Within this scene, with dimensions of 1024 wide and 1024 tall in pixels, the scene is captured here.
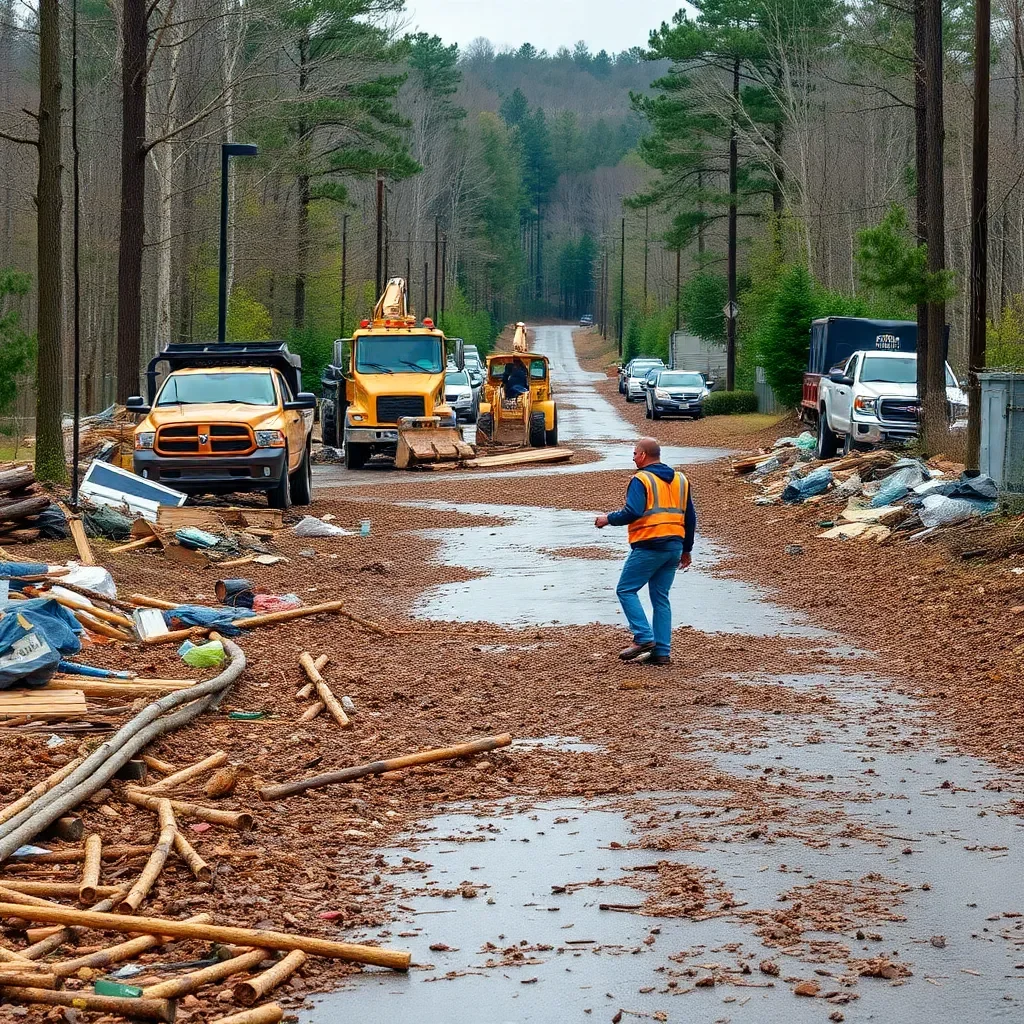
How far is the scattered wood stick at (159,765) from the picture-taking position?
8273 millimetres

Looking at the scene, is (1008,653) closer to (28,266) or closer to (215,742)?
(215,742)

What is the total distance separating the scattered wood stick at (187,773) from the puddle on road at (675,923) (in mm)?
1308

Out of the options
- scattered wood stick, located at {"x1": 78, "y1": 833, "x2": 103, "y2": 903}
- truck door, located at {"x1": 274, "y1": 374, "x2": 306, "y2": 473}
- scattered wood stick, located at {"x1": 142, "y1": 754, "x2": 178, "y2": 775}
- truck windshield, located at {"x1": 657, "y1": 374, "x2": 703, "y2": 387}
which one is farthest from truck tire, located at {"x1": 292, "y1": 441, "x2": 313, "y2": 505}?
truck windshield, located at {"x1": 657, "y1": 374, "x2": 703, "y2": 387}

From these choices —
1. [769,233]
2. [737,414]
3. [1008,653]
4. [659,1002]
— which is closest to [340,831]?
[659,1002]

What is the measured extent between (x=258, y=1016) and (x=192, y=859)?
172cm

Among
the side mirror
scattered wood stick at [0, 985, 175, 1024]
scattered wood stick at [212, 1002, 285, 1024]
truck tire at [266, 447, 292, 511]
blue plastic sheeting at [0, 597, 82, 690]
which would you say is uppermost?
the side mirror

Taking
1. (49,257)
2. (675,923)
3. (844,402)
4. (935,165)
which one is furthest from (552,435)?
(675,923)

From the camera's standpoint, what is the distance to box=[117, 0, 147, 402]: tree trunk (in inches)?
1082

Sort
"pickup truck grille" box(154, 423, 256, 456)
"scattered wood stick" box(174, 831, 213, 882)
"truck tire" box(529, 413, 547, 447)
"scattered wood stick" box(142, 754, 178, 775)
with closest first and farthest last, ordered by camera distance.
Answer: "scattered wood stick" box(174, 831, 213, 882), "scattered wood stick" box(142, 754, 178, 775), "pickup truck grille" box(154, 423, 256, 456), "truck tire" box(529, 413, 547, 447)

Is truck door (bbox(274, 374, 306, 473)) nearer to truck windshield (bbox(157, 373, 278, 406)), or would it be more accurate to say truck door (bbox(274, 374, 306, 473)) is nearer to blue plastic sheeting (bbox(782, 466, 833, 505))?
truck windshield (bbox(157, 373, 278, 406))

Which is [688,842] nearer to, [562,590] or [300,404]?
[562,590]

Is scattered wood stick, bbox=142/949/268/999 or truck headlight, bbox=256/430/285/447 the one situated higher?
truck headlight, bbox=256/430/285/447

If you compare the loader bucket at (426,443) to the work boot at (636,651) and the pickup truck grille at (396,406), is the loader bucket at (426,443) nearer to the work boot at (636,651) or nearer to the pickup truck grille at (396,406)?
the pickup truck grille at (396,406)

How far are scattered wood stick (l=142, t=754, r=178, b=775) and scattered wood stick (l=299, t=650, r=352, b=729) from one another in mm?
1521
